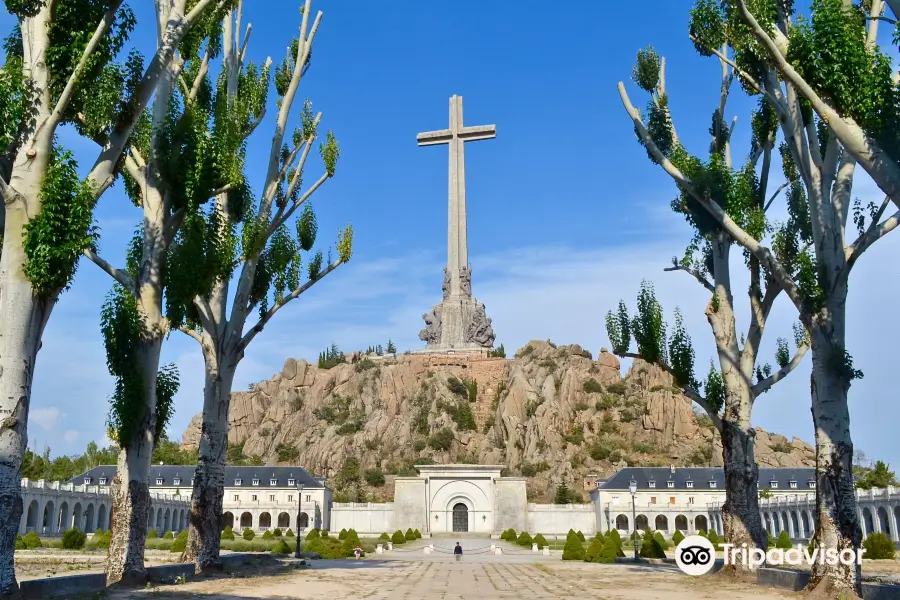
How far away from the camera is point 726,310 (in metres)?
20.3

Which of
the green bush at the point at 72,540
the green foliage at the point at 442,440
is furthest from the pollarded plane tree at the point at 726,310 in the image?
the green foliage at the point at 442,440

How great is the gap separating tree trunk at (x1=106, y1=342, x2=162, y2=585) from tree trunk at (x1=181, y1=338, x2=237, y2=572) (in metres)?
3.45

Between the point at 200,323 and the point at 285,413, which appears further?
the point at 285,413

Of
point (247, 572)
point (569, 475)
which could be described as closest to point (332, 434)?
point (569, 475)

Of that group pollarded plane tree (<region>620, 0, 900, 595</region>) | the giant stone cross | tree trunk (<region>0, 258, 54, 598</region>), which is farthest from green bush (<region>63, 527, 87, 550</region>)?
the giant stone cross

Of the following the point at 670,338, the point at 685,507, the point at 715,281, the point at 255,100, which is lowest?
the point at 685,507

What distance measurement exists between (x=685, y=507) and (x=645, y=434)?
2352 cm

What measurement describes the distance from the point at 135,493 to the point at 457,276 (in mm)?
69843

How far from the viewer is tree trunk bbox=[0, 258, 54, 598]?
10.3 metres

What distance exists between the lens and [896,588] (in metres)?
12.3

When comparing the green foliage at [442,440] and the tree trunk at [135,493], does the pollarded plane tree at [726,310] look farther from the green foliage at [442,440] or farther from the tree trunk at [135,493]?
the green foliage at [442,440]

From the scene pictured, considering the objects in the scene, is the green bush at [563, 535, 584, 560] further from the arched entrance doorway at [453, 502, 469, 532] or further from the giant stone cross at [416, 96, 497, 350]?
the giant stone cross at [416, 96, 497, 350]

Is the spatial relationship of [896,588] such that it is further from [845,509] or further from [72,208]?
[72,208]

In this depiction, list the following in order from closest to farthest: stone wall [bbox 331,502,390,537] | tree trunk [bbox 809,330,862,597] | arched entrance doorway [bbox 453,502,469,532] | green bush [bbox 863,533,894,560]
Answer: tree trunk [bbox 809,330,862,597] < green bush [bbox 863,533,894,560] < arched entrance doorway [bbox 453,502,469,532] < stone wall [bbox 331,502,390,537]
